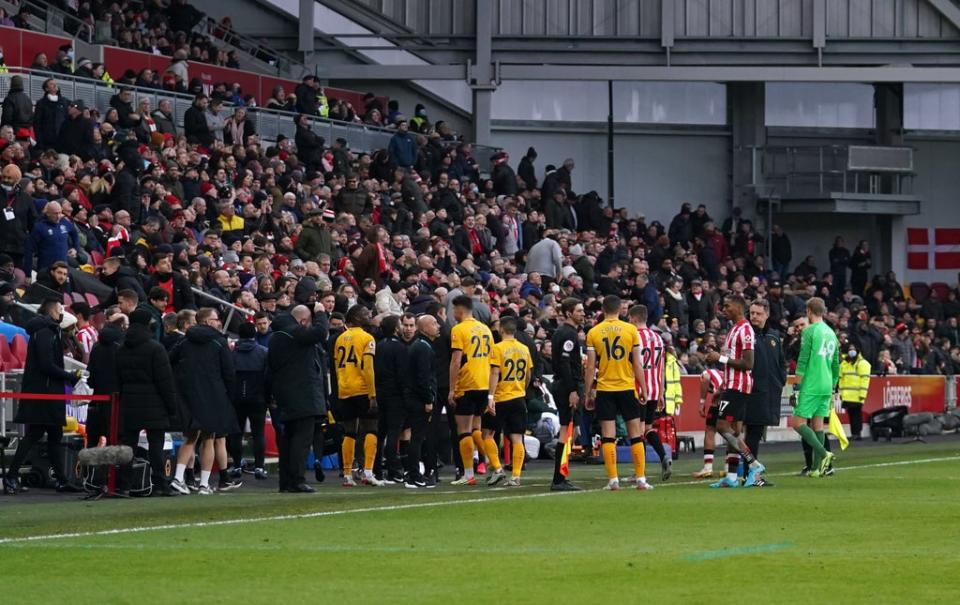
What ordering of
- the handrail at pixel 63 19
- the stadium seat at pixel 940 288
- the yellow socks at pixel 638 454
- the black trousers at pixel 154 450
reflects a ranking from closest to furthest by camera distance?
the yellow socks at pixel 638 454, the black trousers at pixel 154 450, the handrail at pixel 63 19, the stadium seat at pixel 940 288

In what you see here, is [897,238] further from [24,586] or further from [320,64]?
[24,586]

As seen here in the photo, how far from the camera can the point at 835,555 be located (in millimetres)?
12398

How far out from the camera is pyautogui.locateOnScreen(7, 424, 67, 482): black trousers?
64.6 feet

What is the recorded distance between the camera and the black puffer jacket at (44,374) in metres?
19.8

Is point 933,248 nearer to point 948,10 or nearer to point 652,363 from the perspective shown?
point 948,10

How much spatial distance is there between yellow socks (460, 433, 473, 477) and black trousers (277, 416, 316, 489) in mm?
2069

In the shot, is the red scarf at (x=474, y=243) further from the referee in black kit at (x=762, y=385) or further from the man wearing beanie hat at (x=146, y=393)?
the man wearing beanie hat at (x=146, y=393)

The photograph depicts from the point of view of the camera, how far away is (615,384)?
19250 mm

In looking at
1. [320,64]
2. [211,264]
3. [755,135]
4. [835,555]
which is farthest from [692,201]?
[835,555]

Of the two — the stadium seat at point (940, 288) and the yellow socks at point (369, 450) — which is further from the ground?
the stadium seat at point (940, 288)

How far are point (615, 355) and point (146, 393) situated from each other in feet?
16.0

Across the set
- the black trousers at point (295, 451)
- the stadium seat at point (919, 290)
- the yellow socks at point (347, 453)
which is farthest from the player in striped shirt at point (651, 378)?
the stadium seat at point (919, 290)

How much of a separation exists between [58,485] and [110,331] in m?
1.83

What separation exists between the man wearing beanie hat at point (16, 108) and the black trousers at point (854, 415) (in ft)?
54.6
